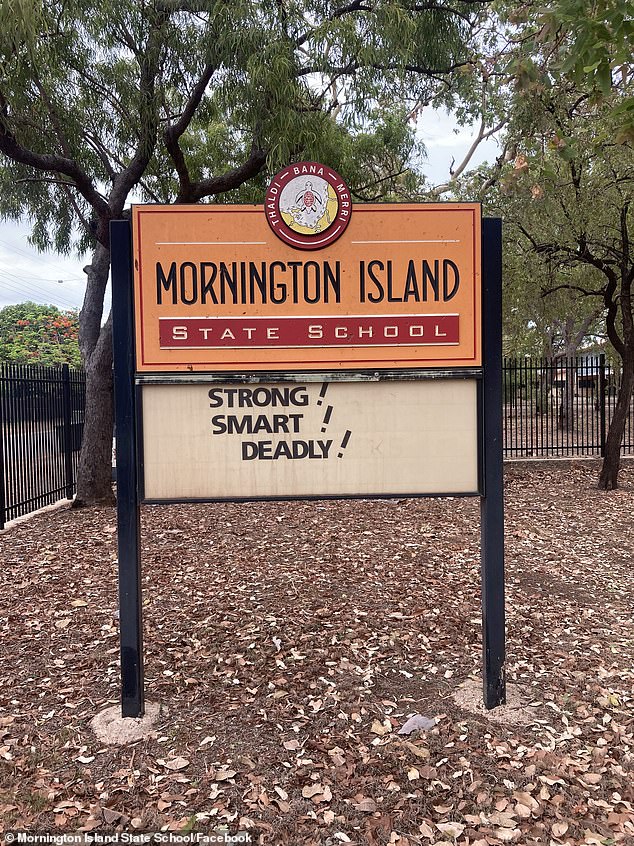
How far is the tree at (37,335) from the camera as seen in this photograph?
53094 millimetres

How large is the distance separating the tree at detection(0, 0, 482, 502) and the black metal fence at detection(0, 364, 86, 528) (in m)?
0.63

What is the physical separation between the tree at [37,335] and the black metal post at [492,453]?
51.3m

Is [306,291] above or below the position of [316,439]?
above

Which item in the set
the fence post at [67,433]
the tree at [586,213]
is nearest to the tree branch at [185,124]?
the fence post at [67,433]

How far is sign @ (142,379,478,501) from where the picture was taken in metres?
3.50

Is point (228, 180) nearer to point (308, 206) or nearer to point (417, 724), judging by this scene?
point (308, 206)

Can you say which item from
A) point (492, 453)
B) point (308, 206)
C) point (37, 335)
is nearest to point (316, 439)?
point (492, 453)

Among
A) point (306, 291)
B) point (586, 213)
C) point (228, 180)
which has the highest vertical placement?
point (228, 180)

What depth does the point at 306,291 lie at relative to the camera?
347cm

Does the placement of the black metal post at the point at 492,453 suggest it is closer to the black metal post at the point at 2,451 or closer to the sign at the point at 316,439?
the sign at the point at 316,439

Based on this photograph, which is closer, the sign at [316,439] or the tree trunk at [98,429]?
the sign at [316,439]

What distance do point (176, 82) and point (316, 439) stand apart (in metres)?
6.80

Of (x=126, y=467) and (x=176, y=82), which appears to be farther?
(x=176, y=82)

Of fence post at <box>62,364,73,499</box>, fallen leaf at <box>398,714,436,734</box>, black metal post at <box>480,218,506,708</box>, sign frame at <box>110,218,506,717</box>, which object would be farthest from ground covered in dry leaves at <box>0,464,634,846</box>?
fence post at <box>62,364,73,499</box>
